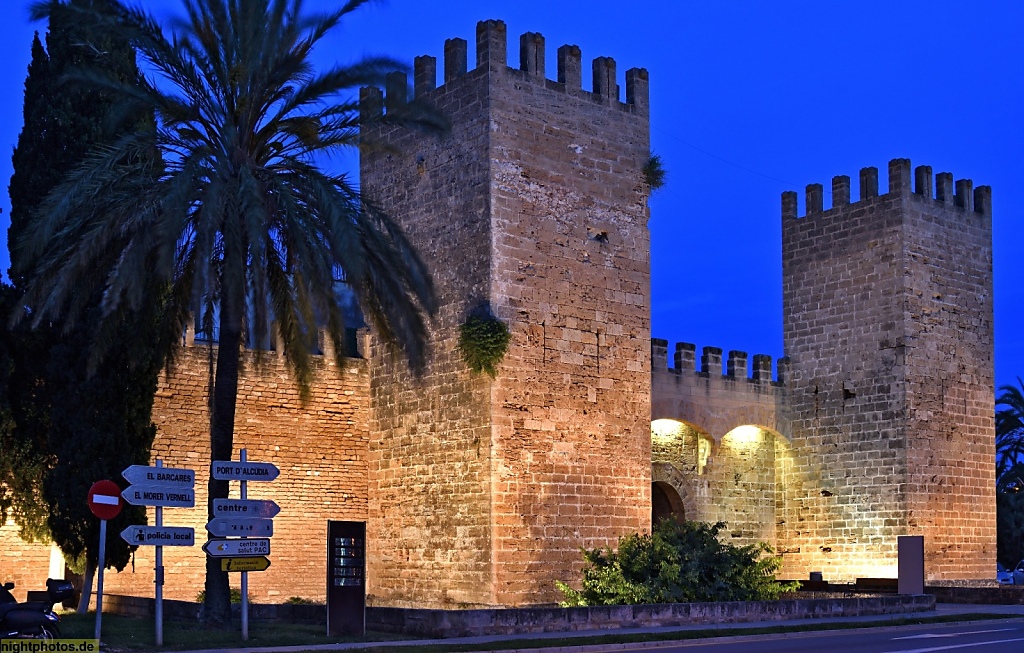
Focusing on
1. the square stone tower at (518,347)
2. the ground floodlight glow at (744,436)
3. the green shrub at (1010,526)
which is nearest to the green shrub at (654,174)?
the square stone tower at (518,347)

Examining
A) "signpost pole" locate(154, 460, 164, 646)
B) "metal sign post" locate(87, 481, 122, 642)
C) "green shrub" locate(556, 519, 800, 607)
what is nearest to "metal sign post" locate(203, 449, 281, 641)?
"signpost pole" locate(154, 460, 164, 646)

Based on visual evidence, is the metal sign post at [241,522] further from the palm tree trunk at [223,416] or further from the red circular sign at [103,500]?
the red circular sign at [103,500]

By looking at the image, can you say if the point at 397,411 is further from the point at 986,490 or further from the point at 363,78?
the point at 986,490

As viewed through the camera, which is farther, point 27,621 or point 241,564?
point 241,564

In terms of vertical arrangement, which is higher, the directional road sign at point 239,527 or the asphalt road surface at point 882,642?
the directional road sign at point 239,527

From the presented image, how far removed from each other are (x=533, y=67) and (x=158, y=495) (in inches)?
367

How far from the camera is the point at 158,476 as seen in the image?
1295cm

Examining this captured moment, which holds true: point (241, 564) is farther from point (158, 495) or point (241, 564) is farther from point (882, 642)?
point (882, 642)

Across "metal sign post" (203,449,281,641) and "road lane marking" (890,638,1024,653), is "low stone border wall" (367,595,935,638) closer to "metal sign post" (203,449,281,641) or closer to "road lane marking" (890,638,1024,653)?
"metal sign post" (203,449,281,641)

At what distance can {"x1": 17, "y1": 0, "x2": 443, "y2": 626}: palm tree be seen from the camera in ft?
45.9

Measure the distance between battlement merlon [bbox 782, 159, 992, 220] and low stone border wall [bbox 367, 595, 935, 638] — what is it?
8805 millimetres

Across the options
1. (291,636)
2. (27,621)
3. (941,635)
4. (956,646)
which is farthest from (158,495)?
(941,635)

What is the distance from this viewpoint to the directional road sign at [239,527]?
13.5 meters

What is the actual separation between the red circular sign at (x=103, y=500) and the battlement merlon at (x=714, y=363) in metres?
12.0
